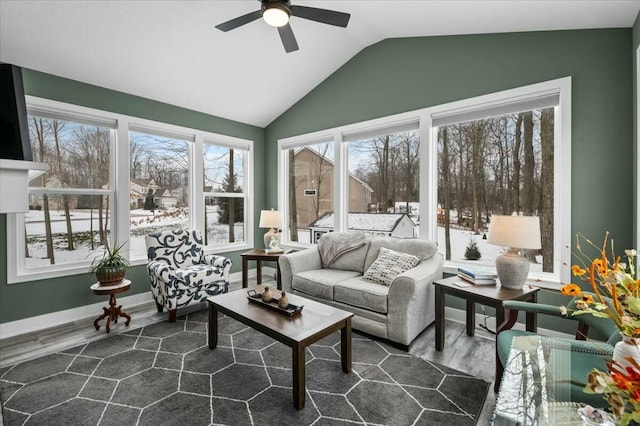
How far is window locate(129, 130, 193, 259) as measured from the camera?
3.90 metres

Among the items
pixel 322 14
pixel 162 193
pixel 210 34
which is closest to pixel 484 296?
pixel 322 14

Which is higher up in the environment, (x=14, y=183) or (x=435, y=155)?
(x=435, y=155)

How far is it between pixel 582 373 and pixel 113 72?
458cm

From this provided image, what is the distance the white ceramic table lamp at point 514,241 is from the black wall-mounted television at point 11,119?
4.00 metres

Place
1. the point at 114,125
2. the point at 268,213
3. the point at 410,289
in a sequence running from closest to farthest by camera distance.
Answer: the point at 410,289, the point at 114,125, the point at 268,213

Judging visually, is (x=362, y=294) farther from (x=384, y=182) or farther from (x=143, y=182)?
(x=143, y=182)

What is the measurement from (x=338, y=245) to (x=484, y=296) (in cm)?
178

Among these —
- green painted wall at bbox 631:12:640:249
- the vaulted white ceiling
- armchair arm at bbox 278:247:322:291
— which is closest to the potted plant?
armchair arm at bbox 278:247:322:291

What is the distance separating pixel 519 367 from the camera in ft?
4.64

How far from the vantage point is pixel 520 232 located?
2.31m

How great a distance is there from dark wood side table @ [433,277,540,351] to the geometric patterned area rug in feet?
1.34

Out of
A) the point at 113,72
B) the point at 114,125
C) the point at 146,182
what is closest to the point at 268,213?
the point at 146,182

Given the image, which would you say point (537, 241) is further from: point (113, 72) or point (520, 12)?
point (113, 72)

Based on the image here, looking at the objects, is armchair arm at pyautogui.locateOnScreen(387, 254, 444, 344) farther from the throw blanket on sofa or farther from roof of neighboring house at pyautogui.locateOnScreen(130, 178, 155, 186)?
roof of neighboring house at pyautogui.locateOnScreen(130, 178, 155, 186)
